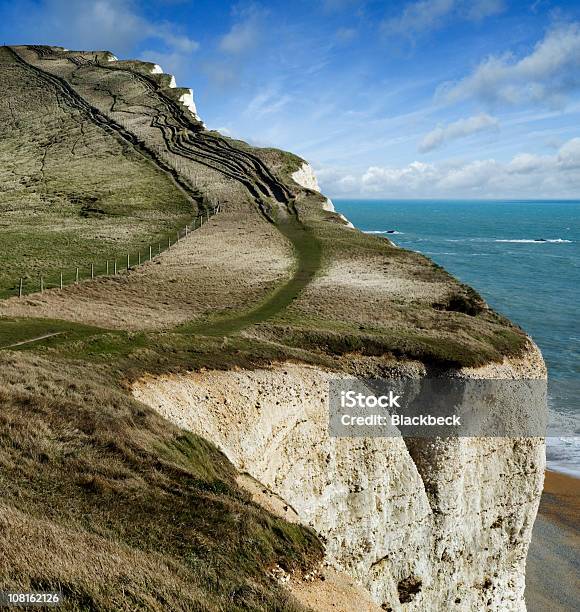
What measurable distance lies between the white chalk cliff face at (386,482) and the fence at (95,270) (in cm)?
3120

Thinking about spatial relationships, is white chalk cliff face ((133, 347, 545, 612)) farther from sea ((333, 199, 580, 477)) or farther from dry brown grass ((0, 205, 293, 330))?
sea ((333, 199, 580, 477))

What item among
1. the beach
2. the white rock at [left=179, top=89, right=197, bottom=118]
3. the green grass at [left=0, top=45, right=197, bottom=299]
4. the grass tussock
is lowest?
the beach

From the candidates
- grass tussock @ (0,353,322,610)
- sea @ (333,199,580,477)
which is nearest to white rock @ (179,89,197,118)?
sea @ (333,199,580,477)

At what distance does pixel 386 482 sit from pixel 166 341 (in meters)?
13.8

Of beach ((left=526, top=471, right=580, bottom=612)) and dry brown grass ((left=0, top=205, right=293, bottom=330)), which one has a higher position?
dry brown grass ((left=0, top=205, right=293, bottom=330))

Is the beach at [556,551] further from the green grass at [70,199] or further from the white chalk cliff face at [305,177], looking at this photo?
the white chalk cliff face at [305,177]

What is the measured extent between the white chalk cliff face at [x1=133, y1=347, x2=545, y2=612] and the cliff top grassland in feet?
7.38

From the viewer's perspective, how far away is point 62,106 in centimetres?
16275

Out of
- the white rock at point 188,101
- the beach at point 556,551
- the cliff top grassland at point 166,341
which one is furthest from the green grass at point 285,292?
the white rock at point 188,101

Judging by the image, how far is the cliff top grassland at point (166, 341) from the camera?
43.4ft

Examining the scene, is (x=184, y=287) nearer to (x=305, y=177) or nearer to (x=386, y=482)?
(x=386, y=482)

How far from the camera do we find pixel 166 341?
1256 inches

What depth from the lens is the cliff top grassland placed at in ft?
43.4

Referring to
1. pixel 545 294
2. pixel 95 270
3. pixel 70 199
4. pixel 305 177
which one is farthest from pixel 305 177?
pixel 95 270
